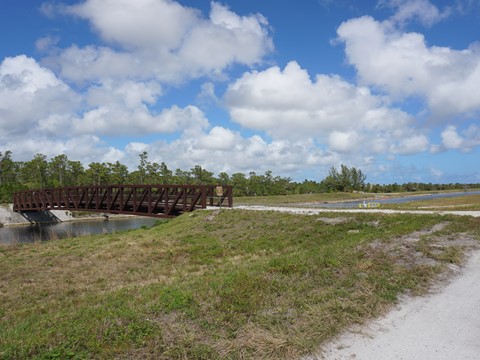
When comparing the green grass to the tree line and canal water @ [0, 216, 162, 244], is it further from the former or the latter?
the tree line

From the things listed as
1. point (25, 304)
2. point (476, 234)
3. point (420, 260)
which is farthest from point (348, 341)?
point (476, 234)

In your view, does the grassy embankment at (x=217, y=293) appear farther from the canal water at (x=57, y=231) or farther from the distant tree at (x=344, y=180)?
the distant tree at (x=344, y=180)

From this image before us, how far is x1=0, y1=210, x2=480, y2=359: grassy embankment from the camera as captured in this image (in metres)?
5.48

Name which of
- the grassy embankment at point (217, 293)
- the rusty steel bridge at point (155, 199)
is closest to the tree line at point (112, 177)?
the rusty steel bridge at point (155, 199)

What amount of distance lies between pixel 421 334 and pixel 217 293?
4200 millimetres

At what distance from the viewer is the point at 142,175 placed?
100m

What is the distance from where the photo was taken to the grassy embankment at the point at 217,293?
5484mm

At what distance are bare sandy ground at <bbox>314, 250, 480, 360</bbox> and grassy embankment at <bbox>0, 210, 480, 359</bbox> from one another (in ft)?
1.04

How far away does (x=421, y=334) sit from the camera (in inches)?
231

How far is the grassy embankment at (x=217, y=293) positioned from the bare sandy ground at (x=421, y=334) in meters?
0.32

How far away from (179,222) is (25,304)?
1693cm

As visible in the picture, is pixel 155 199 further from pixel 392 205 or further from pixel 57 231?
pixel 392 205

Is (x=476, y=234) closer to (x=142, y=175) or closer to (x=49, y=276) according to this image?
(x=49, y=276)

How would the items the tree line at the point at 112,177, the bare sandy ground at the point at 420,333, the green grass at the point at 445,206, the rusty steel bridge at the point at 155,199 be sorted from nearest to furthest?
the bare sandy ground at the point at 420,333
the green grass at the point at 445,206
the rusty steel bridge at the point at 155,199
the tree line at the point at 112,177
